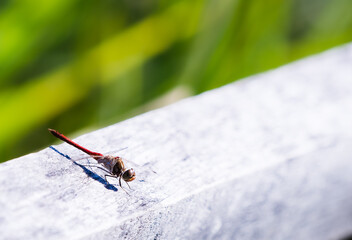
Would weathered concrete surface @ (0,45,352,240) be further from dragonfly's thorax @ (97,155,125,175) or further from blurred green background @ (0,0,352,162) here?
blurred green background @ (0,0,352,162)

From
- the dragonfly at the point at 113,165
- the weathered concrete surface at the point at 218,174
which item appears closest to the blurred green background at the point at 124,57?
the weathered concrete surface at the point at 218,174

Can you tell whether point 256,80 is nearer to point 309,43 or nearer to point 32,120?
point 32,120

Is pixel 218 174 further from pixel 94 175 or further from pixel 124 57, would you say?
pixel 124 57

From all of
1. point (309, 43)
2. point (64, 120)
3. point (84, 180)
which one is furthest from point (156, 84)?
point (84, 180)

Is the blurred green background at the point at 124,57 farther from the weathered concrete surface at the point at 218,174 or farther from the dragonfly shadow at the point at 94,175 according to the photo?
the dragonfly shadow at the point at 94,175

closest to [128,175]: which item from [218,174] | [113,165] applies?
[113,165]

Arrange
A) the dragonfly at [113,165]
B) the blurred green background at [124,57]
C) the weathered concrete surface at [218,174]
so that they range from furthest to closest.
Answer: the blurred green background at [124,57], the dragonfly at [113,165], the weathered concrete surface at [218,174]
